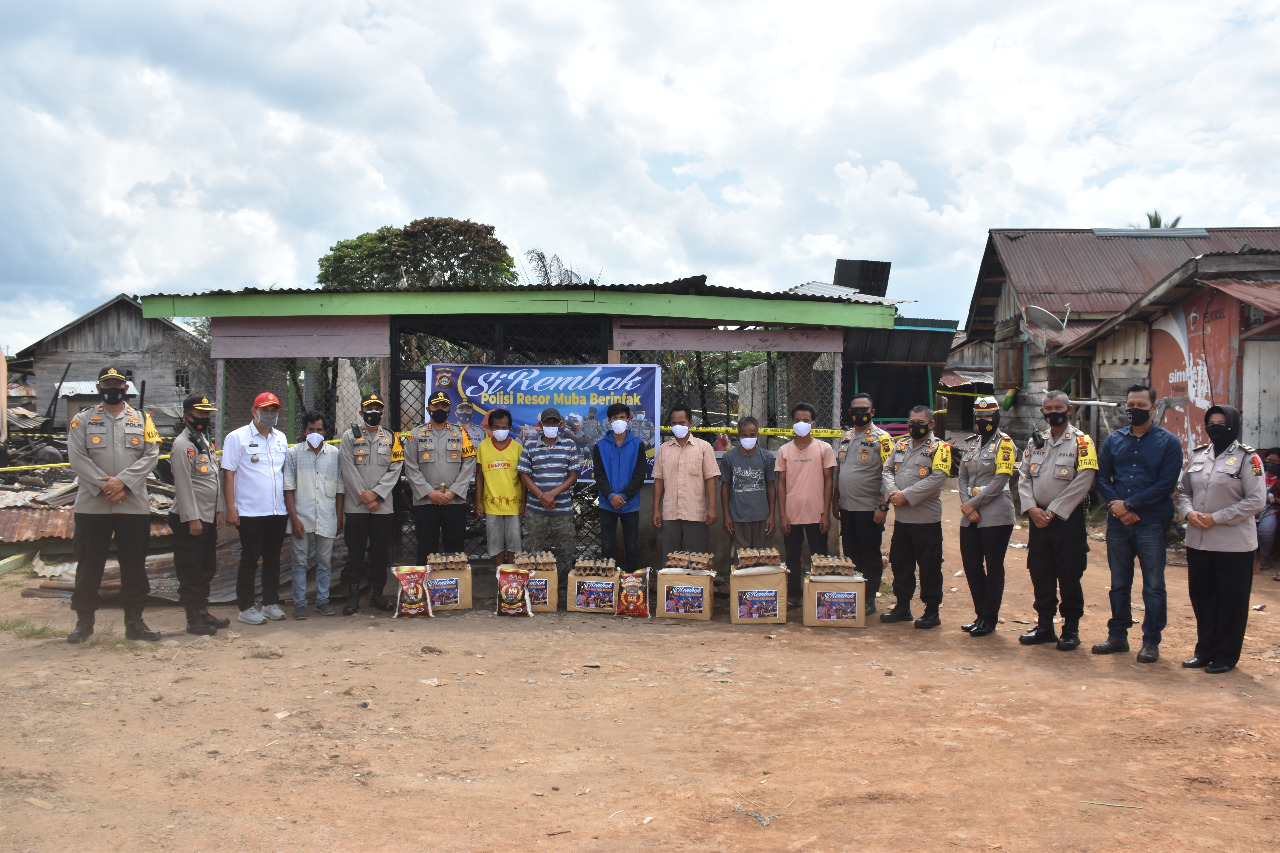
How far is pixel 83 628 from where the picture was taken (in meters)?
6.61

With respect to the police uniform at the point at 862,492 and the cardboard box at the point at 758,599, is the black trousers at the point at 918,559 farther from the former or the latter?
the cardboard box at the point at 758,599

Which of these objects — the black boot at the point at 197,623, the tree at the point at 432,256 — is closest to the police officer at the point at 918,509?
the black boot at the point at 197,623

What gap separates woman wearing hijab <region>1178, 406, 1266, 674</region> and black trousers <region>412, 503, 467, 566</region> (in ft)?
19.4

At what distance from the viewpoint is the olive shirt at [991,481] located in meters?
7.00

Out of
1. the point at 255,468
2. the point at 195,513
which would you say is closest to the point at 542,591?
the point at 255,468

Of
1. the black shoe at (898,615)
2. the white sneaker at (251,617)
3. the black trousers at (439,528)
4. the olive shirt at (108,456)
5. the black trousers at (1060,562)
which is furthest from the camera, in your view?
the black trousers at (439,528)

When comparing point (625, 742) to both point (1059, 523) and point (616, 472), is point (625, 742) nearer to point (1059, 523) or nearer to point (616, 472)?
point (616, 472)

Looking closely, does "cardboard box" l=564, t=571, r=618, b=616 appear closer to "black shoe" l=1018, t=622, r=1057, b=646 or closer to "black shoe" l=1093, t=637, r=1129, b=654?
"black shoe" l=1018, t=622, r=1057, b=646

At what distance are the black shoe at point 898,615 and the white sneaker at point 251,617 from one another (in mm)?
5437

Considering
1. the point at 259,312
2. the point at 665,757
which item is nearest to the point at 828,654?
the point at 665,757

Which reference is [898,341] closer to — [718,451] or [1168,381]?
[1168,381]

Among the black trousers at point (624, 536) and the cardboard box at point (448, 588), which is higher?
the black trousers at point (624, 536)

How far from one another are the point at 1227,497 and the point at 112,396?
812 centimetres

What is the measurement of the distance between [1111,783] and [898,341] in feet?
61.5
